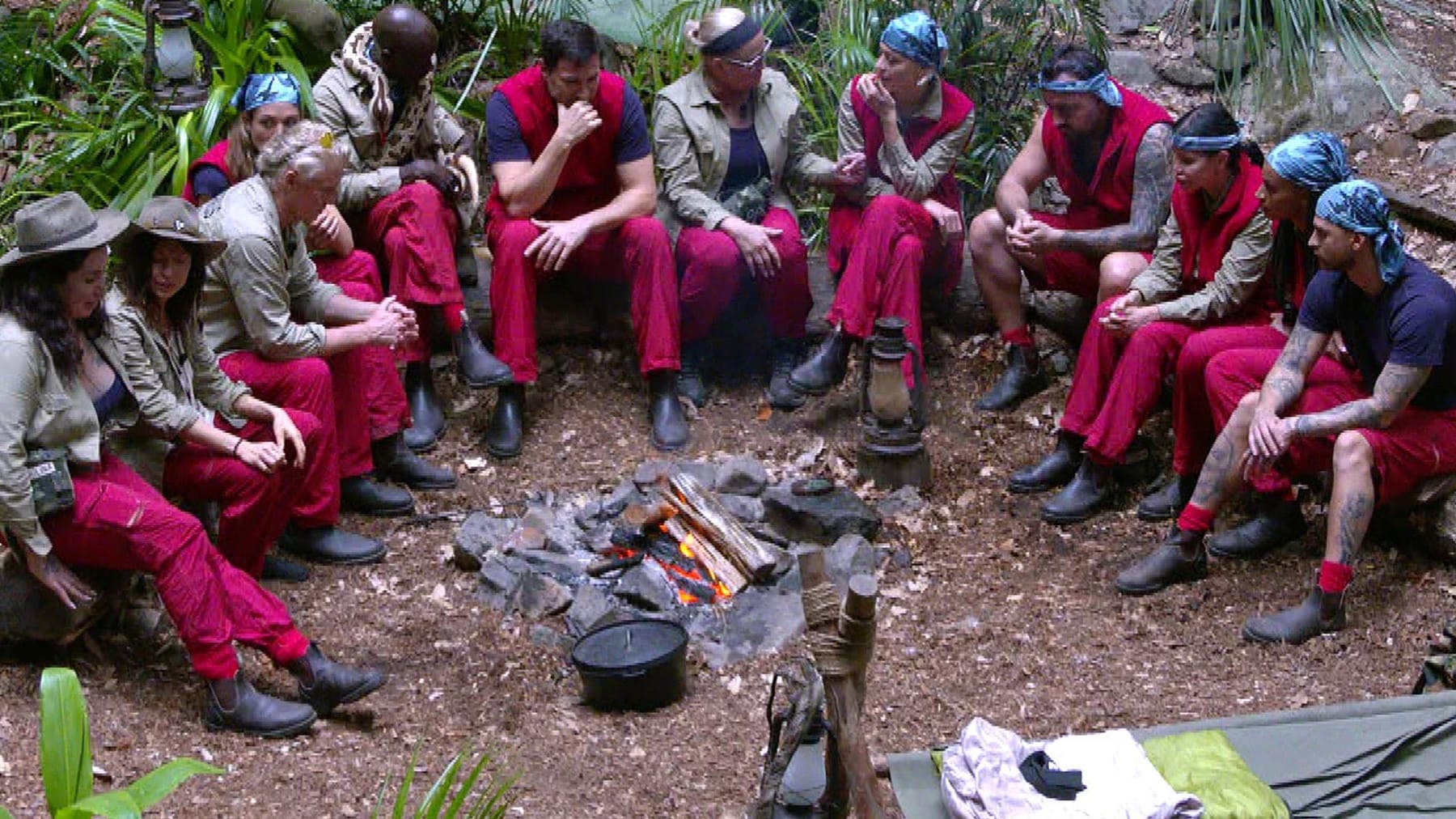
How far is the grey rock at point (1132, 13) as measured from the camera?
8516 mm

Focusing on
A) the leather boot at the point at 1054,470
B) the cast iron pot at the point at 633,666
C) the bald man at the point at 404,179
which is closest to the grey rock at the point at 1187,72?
the leather boot at the point at 1054,470

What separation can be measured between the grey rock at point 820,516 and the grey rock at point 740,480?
0.10m

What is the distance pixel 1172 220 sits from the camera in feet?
18.9

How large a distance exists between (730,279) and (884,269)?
1.90ft

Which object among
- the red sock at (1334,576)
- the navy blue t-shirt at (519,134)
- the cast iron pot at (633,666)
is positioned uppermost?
the navy blue t-shirt at (519,134)

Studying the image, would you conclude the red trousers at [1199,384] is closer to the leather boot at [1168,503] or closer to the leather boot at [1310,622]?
the leather boot at [1168,503]

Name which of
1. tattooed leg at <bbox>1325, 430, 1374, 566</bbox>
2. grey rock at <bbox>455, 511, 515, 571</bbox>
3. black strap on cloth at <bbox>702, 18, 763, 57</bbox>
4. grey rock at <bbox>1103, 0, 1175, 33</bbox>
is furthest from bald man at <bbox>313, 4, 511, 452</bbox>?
grey rock at <bbox>1103, 0, 1175, 33</bbox>

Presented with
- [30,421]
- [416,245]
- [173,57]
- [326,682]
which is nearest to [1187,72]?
[416,245]

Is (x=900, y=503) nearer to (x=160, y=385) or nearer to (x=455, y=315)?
(x=455, y=315)

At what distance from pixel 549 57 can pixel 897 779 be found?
3.25 m

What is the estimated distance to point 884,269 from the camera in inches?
244

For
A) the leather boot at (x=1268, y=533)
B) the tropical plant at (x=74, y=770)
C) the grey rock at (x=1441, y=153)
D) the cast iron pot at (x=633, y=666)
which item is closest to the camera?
the tropical plant at (x=74, y=770)

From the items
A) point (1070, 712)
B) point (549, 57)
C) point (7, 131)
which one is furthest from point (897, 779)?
point (7, 131)

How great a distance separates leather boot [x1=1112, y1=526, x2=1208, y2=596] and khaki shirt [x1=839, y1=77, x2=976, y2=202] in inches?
68.6
